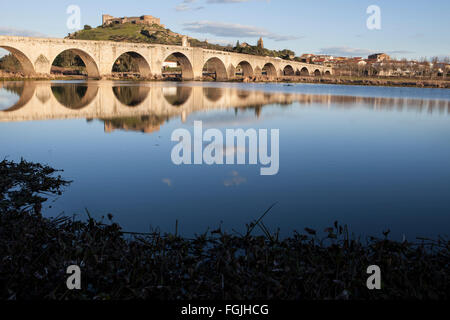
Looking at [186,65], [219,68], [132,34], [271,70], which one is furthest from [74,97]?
[132,34]

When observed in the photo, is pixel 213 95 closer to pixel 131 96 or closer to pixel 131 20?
pixel 131 96

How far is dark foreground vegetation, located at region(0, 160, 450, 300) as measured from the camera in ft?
7.97

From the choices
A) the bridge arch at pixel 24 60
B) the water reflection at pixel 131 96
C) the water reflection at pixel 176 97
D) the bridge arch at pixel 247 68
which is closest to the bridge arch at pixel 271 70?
the bridge arch at pixel 247 68

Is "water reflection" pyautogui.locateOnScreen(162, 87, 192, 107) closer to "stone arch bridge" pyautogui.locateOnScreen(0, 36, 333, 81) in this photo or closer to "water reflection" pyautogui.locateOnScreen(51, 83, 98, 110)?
"water reflection" pyautogui.locateOnScreen(51, 83, 98, 110)

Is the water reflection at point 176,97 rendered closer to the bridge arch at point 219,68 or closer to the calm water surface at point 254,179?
the calm water surface at point 254,179

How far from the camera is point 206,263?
2828mm

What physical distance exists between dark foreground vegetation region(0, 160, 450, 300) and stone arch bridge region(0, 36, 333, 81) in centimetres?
4003

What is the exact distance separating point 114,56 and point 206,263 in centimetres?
4776

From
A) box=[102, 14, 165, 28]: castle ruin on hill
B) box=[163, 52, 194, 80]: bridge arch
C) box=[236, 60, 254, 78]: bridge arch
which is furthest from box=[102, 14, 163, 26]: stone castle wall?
box=[163, 52, 194, 80]: bridge arch
